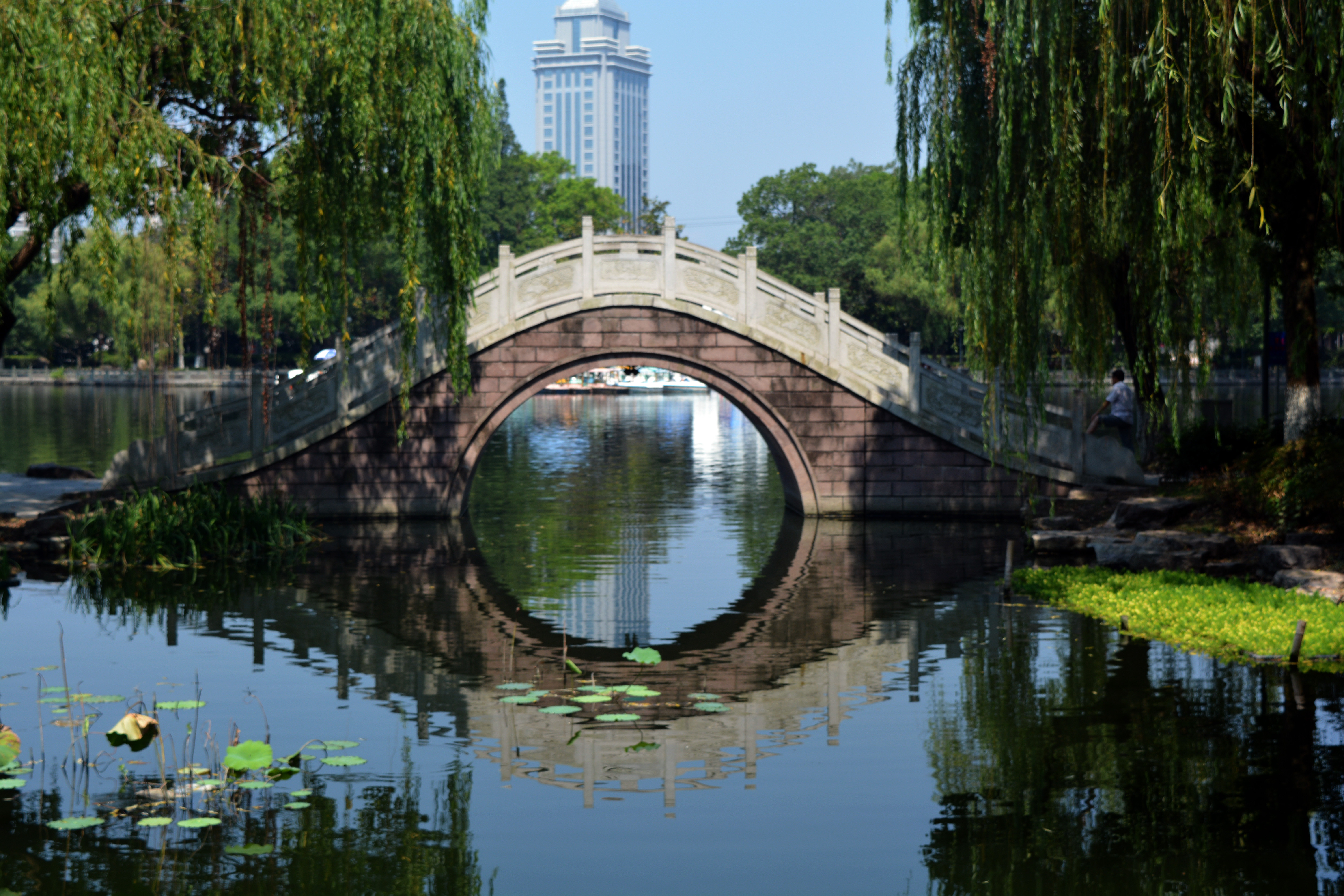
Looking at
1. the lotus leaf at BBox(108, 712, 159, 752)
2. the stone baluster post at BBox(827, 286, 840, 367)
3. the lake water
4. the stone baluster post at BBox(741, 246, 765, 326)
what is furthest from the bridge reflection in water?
the stone baluster post at BBox(741, 246, 765, 326)

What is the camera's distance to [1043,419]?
1339 cm

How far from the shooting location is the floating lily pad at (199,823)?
6.34 metres

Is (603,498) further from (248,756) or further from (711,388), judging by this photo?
(248,756)

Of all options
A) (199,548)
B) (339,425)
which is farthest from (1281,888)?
(339,425)

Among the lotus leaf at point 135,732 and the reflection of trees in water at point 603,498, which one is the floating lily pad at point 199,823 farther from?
the reflection of trees in water at point 603,498

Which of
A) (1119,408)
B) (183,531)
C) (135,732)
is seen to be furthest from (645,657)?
(1119,408)

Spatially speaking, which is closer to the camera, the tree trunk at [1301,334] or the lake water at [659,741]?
the lake water at [659,741]

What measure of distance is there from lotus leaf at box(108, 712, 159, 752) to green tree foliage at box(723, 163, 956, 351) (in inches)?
1378

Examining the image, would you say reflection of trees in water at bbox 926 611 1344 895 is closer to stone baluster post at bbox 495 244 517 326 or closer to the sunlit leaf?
the sunlit leaf

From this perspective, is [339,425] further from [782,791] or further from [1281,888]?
[1281,888]

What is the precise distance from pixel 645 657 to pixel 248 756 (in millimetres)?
3264

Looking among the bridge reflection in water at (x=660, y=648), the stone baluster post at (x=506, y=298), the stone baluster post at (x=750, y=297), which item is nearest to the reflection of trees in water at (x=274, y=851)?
the bridge reflection in water at (x=660, y=648)

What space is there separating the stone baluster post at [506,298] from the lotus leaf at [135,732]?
11067 millimetres

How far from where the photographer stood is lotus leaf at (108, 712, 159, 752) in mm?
6949
